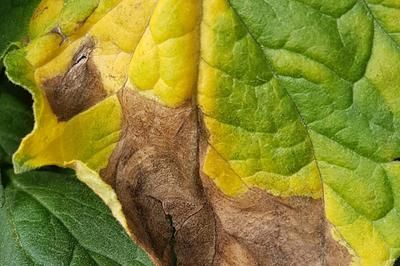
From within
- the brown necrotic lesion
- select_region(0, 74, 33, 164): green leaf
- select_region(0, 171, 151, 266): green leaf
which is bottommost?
select_region(0, 171, 151, 266): green leaf

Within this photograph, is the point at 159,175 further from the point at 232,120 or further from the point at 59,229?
the point at 59,229

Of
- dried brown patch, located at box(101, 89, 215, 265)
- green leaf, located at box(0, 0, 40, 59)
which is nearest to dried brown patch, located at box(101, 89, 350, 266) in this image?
dried brown patch, located at box(101, 89, 215, 265)

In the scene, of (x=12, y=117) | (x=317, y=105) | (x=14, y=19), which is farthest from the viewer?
(x=12, y=117)

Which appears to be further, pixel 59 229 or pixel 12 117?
pixel 12 117

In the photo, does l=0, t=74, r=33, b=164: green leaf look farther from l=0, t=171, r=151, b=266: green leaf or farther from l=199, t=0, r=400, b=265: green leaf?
l=199, t=0, r=400, b=265: green leaf

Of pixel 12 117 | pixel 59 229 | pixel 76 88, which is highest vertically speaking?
pixel 76 88

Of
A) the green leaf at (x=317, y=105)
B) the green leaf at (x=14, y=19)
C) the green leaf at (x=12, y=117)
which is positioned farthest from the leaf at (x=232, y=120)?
the green leaf at (x=12, y=117)

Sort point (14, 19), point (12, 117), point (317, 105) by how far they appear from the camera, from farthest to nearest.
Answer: point (12, 117) → point (14, 19) → point (317, 105)

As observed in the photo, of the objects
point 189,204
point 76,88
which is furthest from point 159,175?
point 76,88
